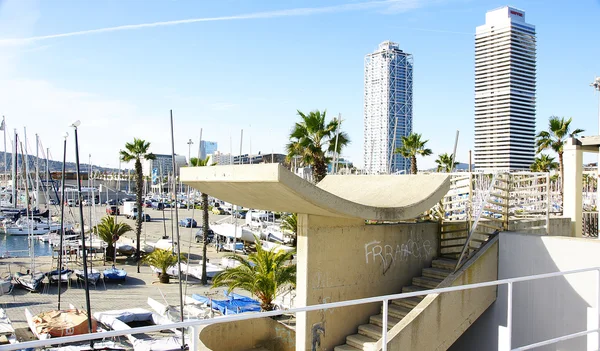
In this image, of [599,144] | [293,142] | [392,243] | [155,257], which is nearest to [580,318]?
[392,243]

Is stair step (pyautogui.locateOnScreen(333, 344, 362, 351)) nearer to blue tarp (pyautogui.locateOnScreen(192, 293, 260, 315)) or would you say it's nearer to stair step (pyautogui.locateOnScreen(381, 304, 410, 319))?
stair step (pyautogui.locateOnScreen(381, 304, 410, 319))

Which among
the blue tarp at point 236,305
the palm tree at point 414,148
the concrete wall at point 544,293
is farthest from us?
the palm tree at point 414,148

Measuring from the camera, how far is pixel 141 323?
22578 millimetres

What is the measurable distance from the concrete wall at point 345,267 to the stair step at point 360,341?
17 centimetres

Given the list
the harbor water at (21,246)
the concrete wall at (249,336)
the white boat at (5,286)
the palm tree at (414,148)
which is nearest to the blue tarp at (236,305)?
the concrete wall at (249,336)

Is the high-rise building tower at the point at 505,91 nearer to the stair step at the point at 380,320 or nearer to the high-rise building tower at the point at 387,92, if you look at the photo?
the high-rise building tower at the point at 387,92

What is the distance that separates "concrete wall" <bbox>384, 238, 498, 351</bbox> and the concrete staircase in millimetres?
695

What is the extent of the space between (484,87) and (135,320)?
16547 centimetres

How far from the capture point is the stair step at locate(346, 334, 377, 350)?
9.74 m

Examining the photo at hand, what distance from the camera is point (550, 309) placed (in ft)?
35.1

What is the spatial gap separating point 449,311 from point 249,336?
4911mm

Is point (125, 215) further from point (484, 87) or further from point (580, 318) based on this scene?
point (484, 87)

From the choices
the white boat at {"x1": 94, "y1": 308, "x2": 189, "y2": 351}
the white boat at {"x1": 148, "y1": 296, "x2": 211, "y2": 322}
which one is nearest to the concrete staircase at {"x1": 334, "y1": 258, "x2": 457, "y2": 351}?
the white boat at {"x1": 94, "y1": 308, "x2": 189, "y2": 351}

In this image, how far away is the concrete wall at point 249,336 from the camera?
1095cm
